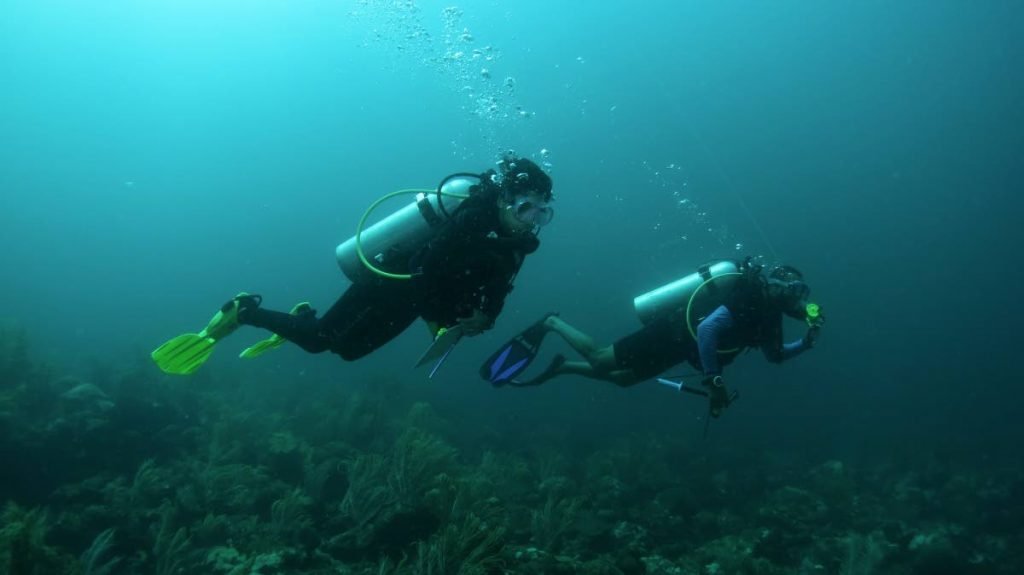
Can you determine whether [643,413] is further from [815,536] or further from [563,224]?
[563,224]

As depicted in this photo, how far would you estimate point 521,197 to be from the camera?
4230 mm

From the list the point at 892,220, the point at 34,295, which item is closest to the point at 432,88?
the point at 34,295

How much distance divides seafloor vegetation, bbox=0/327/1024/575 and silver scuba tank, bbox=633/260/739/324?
3.21m

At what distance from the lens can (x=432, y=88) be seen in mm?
121375

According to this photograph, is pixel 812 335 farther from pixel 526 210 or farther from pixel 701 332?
pixel 526 210

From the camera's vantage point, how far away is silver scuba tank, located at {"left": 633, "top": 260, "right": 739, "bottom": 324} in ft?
21.3

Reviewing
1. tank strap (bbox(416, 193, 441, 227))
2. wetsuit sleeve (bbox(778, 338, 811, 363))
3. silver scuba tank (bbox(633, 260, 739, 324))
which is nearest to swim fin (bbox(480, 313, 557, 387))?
silver scuba tank (bbox(633, 260, 739, 324))

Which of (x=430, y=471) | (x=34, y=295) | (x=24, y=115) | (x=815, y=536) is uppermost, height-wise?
(x=24, y=115)

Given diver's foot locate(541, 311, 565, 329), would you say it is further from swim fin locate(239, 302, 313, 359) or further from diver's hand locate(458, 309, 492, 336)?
swim fin locate(239, 302, 313, 359)

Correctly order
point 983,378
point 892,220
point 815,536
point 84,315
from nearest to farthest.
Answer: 1. point 815,536
2. point 84,315
3. point 983,378
4. point 892,220

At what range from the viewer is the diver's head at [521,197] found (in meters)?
4.23

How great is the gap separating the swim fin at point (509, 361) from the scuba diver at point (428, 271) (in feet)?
6.21

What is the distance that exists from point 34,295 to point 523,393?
66.2 m

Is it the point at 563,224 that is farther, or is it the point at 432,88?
the point at 432,88
